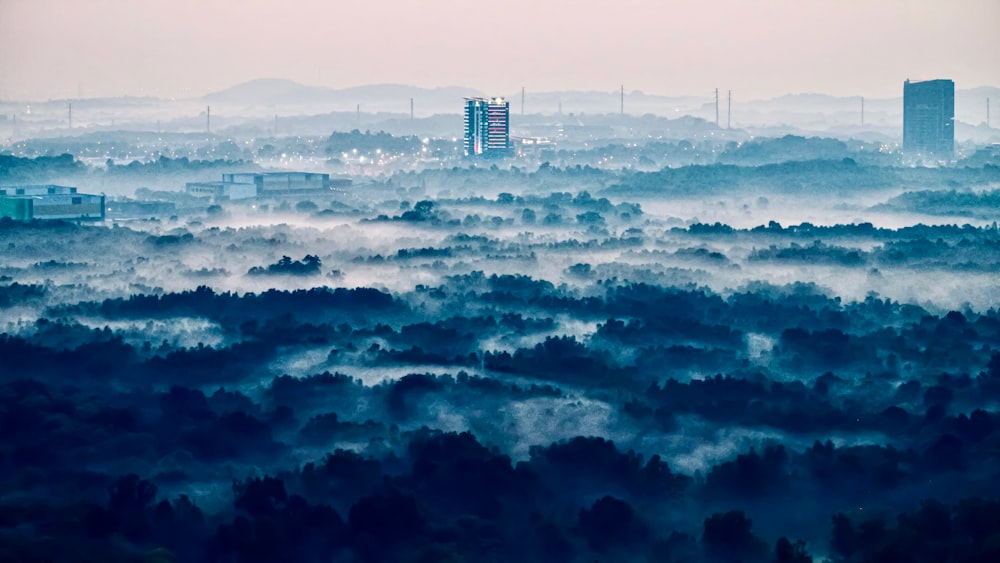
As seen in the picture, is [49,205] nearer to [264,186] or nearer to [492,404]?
[264,186]

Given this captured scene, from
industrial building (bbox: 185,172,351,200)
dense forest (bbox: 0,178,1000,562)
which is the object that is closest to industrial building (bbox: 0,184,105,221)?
dense forest (bbox: 0,178,1000,562)

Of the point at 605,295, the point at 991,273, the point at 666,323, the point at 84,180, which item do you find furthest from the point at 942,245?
the point at 84,180

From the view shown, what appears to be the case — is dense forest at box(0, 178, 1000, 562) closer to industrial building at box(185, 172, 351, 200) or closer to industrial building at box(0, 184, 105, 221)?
industrial building at box(0, 184, 105, 221)

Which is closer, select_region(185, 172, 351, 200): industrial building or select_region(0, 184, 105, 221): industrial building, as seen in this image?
select_region(0, 184, 105, 221): industrial building

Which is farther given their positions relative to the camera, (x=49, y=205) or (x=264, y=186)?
(x=264, y=186)

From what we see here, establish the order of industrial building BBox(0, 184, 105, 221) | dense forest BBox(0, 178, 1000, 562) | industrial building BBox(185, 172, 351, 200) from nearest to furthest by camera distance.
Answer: dense forest BBox(0, 178, 1000, 562)
industrial building BBox(0, 184, 105, 221)
industrial building BBox(185, 172, 351, 200)

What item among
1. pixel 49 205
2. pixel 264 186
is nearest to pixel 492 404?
pixel 49 205
